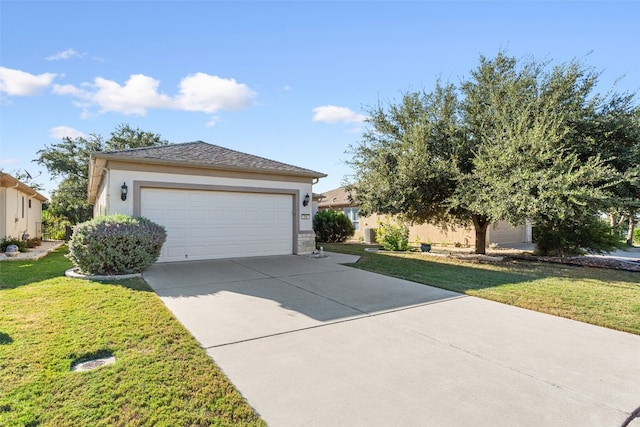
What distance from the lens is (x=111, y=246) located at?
737 cm

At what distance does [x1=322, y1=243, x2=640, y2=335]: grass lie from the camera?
567 centimetres

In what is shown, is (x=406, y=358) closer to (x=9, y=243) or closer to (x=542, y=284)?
(x=542, y=284)

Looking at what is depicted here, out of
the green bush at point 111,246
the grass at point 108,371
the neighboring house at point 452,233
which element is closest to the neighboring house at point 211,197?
the green bush at point 111,246

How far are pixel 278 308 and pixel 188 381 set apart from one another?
2.44m

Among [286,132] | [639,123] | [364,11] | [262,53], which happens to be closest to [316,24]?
[364,11]

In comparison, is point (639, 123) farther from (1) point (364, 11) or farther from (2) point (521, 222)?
(1) point (364, 11)

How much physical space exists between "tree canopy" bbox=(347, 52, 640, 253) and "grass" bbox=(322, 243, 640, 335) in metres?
1.50

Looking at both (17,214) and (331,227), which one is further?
(331,227)

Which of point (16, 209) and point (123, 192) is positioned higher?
point (123, 192)

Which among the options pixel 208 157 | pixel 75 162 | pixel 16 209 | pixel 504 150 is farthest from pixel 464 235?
pixel 75 162

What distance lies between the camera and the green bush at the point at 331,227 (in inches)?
726

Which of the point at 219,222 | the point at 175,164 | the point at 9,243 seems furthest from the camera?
the point at 9,243

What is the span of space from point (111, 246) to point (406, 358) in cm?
646

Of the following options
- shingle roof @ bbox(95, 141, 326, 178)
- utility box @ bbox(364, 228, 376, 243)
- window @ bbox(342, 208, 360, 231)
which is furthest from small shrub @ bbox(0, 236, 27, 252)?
window @ bbox(342, 208, 360, 231)
